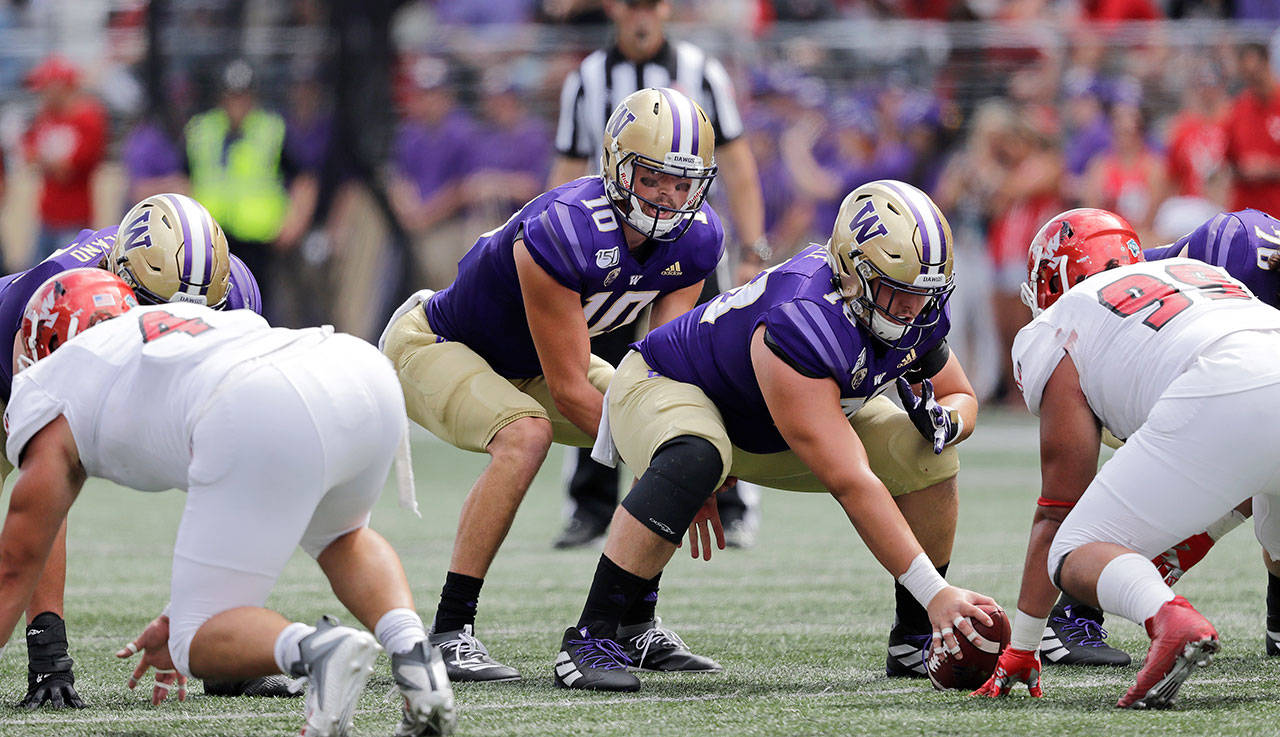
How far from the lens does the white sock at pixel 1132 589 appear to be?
3736mm

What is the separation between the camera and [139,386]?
141 inches

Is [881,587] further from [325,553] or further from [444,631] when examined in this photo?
[325,553]

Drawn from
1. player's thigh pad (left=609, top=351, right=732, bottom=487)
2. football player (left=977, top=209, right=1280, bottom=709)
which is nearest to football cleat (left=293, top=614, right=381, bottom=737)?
player's thigh pad (left=609, top=351, right=732, bottom=487)

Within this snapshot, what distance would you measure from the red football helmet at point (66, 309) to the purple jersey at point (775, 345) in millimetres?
1423

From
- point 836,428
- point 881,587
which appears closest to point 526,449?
point 836,428

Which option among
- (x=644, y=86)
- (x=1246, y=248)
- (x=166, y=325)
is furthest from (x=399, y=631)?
(x=644, y=86)

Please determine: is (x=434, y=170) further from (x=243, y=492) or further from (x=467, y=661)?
(x=243, y=492)

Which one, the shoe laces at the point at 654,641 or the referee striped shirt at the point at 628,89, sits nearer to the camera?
the shoe laces at the point at 654,641

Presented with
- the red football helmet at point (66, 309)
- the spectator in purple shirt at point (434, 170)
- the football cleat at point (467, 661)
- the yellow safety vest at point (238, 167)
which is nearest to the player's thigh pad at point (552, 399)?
the football cleat at point (467, 661)

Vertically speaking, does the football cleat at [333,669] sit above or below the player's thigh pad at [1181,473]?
below

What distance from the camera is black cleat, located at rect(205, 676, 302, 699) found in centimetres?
430

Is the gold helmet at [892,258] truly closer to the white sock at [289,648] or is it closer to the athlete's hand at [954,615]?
the athlete's hand at [954,615]

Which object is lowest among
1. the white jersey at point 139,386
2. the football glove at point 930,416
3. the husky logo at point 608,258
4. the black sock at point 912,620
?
the black sock at point 912,620

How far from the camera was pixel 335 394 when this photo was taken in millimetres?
3498
